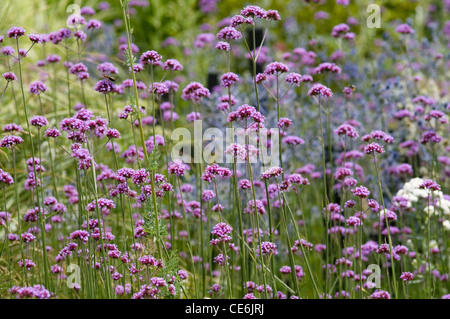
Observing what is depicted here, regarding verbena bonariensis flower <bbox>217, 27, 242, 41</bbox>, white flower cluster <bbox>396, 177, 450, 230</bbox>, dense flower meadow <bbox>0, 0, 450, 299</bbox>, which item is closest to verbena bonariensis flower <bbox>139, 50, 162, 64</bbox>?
dense flower meadow <bbox>0, 0, 450, 299</bbox>

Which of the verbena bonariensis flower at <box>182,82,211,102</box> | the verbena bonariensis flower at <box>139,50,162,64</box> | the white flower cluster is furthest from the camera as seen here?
the white flower cluster

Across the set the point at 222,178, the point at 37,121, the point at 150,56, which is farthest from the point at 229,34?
the point at 37,121

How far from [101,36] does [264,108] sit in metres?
3.53

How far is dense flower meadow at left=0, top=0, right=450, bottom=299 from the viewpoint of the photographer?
2.63m

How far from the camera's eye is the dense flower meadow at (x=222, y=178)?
263cm

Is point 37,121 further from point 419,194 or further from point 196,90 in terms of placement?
point 419,194

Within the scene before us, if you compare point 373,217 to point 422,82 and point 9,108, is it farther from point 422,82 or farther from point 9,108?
point 9,108

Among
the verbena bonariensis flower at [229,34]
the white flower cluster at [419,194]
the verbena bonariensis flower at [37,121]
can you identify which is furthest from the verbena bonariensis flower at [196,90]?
the white flower cluster at [419,194]

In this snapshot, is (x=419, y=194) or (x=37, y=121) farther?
(x=419, y=194)

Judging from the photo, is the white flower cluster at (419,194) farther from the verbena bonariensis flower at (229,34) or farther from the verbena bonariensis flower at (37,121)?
the verbena bonariensis flower at (37,121)

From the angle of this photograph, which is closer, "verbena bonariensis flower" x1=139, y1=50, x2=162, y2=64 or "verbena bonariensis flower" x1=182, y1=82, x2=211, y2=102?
"verbena bonariensis flower" x1=139, y1=50, x2=162, y2=64

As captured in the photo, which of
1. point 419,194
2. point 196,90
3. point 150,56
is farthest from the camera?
point 419,194

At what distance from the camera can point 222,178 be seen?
271 cm

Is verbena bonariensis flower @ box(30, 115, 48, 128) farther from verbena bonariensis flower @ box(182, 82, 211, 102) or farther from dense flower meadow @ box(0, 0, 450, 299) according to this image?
verbena bonariensis flower @ box(182, 82, 211, 102)
